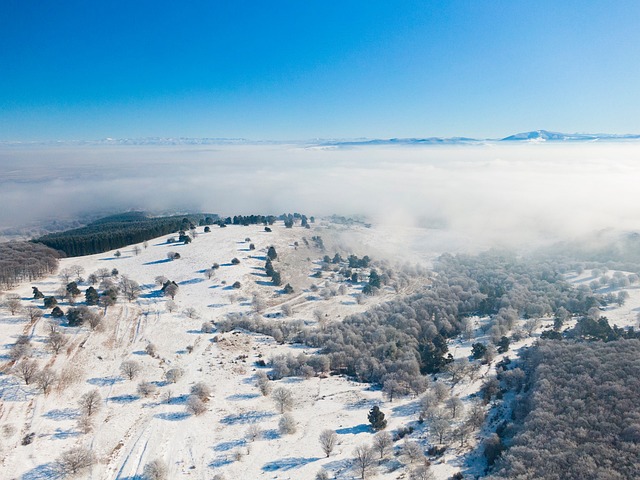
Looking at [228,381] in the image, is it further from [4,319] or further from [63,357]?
[4,319]

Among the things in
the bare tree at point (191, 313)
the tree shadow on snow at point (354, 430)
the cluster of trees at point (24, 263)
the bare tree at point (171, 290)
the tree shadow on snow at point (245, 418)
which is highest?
the cluster of trees at point (24, 263)

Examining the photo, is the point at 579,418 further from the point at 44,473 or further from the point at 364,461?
the point at 44,473

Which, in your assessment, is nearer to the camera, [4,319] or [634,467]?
[634,467]

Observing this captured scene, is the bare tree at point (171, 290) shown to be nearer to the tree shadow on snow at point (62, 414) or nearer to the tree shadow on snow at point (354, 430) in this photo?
the tree shadow on snow at point (62, 414)

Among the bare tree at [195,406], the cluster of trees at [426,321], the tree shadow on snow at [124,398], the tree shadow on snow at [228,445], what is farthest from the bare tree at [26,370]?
the cluster of trees at [426,321]

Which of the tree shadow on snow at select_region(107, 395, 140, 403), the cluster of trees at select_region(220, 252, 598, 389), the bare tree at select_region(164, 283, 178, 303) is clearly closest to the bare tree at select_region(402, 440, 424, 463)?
the cluster of trees at select_region(220, 252, 598, 389)

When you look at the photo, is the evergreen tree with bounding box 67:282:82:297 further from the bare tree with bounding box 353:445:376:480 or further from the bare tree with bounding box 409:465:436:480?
the bare tree with bounding box 409:465:436:480

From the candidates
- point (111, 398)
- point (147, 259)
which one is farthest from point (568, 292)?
point (147, 259)

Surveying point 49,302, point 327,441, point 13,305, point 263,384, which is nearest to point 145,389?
point 263,384
